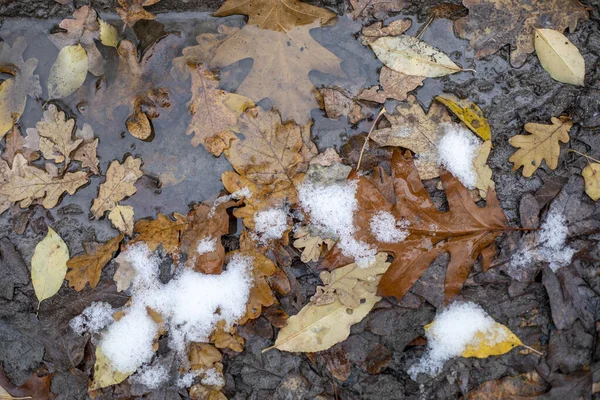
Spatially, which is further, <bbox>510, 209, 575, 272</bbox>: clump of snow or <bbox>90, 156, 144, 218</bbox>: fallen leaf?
<bbox>90, 156, 144, 218</bbox>: fallen leaf

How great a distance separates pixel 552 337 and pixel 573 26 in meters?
1.64

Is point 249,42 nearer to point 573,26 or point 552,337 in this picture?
point 573,26

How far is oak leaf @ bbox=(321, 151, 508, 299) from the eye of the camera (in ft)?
7.81

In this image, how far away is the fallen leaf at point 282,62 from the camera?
2467 mm

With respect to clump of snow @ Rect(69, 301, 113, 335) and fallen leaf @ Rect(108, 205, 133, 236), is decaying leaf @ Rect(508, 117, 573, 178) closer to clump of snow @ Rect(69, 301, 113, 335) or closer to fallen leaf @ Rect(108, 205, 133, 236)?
fallen leaf @ Rect(108, 205, 133, 236)

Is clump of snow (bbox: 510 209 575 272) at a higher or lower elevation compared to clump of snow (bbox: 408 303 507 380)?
higher

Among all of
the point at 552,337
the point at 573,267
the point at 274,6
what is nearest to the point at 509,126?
the point at 573,267

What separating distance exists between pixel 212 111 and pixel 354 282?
118cm

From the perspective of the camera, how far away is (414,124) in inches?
97.5

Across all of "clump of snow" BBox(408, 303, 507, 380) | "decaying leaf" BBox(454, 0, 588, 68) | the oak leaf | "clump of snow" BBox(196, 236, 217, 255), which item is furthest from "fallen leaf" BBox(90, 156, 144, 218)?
"decaying leaf" BBox(454, 0, 588, 68)

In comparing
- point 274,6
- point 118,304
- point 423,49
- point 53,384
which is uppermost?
point 274,6

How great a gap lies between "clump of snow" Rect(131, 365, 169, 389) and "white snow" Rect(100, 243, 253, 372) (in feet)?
0.18

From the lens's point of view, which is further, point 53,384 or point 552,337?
point 53,384

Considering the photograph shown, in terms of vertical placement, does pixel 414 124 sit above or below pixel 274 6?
below
